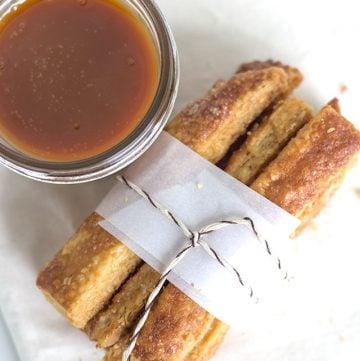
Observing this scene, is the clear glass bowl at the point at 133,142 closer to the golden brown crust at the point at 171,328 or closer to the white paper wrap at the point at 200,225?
the white paper wrap at the point at 200,225

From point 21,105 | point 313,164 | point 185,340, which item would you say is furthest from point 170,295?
point 21,105

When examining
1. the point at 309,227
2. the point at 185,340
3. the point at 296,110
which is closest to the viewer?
the point at 185,340

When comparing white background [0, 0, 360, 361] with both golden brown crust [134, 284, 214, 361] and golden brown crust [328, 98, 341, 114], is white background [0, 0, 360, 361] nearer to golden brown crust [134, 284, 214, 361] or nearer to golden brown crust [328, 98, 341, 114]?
golden brown crust [328, 98, 341, 114]

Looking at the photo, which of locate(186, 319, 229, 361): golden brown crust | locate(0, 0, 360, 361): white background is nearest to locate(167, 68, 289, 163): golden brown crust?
locate(0, 0, 360, 361): white background

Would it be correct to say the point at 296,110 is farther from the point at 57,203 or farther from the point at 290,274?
the point at 57,203

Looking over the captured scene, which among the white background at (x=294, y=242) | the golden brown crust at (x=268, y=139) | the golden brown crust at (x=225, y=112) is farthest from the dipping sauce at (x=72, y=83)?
the white background at (x=294, y=242)

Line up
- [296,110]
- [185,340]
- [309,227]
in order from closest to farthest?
[185,340] < [296,110] < [309,227]

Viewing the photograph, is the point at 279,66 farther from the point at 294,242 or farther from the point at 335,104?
the point at 294,242

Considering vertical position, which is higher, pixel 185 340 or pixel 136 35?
pixel 136 35
